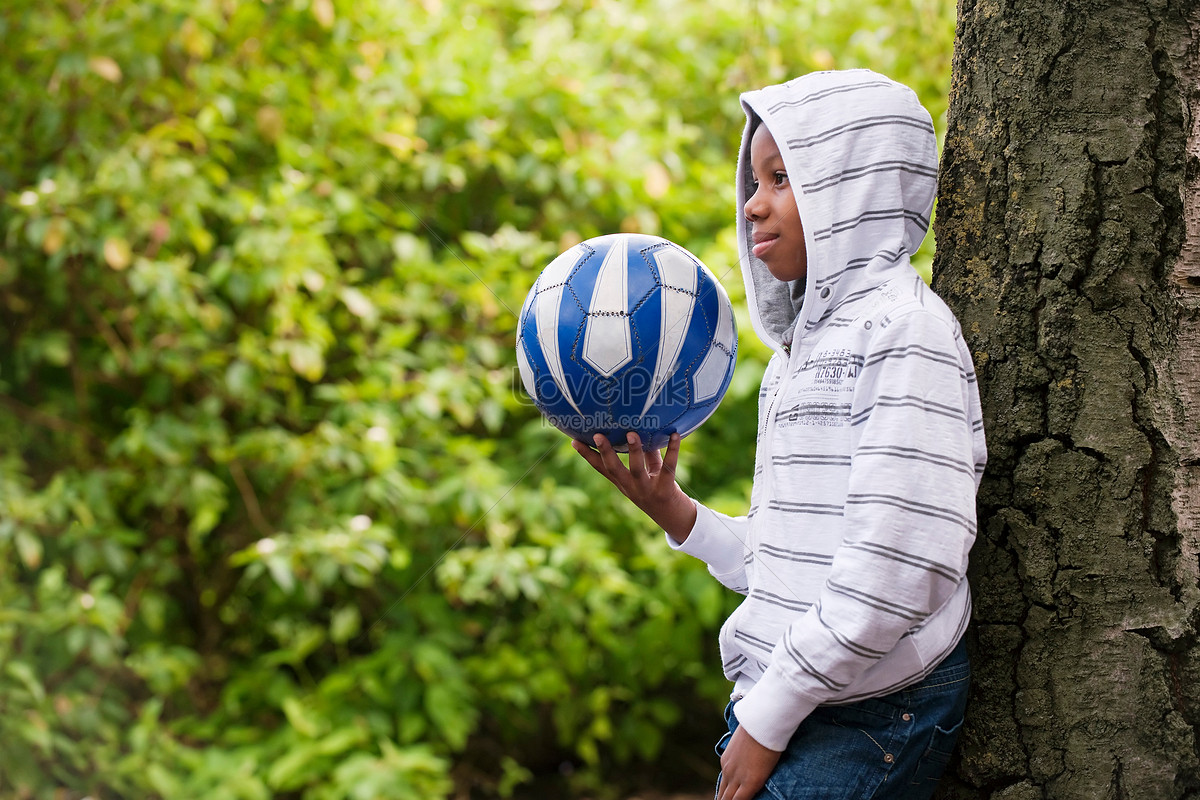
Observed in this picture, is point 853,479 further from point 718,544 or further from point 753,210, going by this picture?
point 718,544

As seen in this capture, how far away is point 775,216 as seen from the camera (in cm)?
148

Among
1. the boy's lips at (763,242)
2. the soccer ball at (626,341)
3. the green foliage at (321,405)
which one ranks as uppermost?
the boy's lips at (763,242)

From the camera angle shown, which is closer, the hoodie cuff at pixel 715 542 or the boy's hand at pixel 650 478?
the boy's hand at pixel 650 478

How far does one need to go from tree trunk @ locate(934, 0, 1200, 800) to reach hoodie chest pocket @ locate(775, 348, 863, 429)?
33 cm

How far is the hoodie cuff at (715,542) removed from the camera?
1.80m

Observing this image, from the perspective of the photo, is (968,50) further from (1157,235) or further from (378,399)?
Result: (378,399)

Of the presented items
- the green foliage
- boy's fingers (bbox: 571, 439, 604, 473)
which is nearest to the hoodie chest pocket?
boy's fingers (bbox: 571, 439, 604, 473)

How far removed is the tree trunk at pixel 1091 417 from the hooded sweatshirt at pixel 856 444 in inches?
6.0

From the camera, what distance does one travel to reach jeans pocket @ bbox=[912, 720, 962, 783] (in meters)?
1.43

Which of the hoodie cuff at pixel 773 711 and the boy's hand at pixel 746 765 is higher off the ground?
the hoodie cuff at pixel 773 711

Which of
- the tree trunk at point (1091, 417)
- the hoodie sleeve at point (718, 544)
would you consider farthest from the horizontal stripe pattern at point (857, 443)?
A: the hoodie sleeve at point (718, 544)

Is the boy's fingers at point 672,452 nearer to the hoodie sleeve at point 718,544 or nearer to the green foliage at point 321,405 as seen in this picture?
the hoodie sleeve at point 718,544

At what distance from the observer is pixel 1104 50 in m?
1.48

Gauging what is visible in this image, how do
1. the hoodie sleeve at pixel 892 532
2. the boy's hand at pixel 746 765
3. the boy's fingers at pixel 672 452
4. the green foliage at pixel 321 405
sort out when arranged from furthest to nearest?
the green foliage at pixel 321 405
the boy's fingers at pixel 672 452
the boy's hand at pixel 746 765
the hoodie sleeve at pixel 892 532
